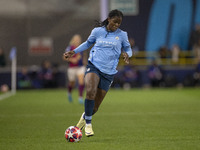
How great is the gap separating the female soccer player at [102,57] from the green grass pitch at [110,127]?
0.67 meters

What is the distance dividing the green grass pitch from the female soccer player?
67cm

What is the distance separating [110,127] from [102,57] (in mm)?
2179

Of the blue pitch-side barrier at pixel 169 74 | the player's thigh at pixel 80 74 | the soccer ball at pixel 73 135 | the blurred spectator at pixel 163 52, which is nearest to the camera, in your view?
the soccer ball at pixel 73 135

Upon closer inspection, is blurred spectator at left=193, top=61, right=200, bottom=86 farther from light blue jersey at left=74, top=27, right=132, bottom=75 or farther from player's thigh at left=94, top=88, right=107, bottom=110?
player's thigh at left=94, top=88, right=107, bottom=110

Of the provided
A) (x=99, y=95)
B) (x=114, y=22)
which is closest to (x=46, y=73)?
(x=99, y=95)

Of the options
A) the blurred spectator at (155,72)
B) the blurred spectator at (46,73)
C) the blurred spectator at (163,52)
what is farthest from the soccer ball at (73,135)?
the blurred spectator at (163,52)

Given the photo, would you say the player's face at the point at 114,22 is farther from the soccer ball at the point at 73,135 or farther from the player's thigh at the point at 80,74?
the player's thigh at the point at 80,74

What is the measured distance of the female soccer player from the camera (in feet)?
27.1

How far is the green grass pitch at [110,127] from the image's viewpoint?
7.60m

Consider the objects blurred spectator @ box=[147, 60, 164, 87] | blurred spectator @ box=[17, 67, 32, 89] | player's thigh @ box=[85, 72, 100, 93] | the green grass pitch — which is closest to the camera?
the green grass pitch

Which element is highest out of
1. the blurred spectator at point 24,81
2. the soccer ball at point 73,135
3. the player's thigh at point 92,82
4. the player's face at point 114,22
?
the player's face at point 114,22

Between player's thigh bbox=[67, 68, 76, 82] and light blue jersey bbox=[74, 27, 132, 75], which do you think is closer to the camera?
light blue jersey bbox=[74, 27, 132, 75]

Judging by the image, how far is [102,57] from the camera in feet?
27.4

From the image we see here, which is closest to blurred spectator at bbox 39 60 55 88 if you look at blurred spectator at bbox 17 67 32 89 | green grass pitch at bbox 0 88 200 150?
blurred spectator at bbox 17 67 32 89
